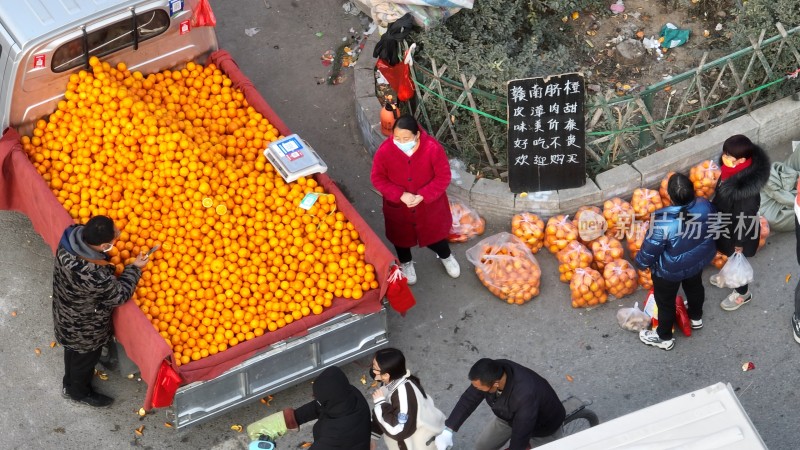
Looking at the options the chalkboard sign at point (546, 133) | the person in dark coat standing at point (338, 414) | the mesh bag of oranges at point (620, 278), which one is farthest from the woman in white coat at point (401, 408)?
the chalkboard sign at point (546, 133)

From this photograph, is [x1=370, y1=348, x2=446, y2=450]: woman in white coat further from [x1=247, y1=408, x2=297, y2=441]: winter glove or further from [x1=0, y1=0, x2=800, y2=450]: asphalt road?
[x1=0, y1=0, x2=800, y2=450]: asphalt road

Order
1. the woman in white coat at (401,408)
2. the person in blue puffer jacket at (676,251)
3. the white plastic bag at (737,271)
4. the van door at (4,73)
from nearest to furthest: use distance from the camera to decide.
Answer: the woman in white coat at (401,408) → the person in blue puffer jacket at (676,251) → the van door at (4,73) → the white plastic bag at (737,271)

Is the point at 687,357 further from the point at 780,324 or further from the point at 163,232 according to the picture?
the point at 163,232

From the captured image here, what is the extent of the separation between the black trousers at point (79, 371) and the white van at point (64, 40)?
6.26ft

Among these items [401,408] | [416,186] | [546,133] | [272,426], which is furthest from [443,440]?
[546,133]

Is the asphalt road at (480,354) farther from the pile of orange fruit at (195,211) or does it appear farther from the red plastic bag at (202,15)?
the red plastic bag at (202,15)

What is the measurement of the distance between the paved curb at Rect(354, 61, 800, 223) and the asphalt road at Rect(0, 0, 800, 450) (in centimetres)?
29

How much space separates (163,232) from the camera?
7688 mm

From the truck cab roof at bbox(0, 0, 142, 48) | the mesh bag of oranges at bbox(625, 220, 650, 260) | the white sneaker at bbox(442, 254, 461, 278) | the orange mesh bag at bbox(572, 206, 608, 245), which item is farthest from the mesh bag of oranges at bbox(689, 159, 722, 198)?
the truck cab roof at bbox(0, 0, 142, 48)

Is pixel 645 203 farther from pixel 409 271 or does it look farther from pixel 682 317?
pixel 409 271

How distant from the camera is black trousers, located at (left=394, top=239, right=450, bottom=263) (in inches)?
330

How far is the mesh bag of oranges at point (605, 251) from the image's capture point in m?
8.39

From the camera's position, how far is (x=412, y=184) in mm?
7820

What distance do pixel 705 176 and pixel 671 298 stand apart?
5.04 feet
